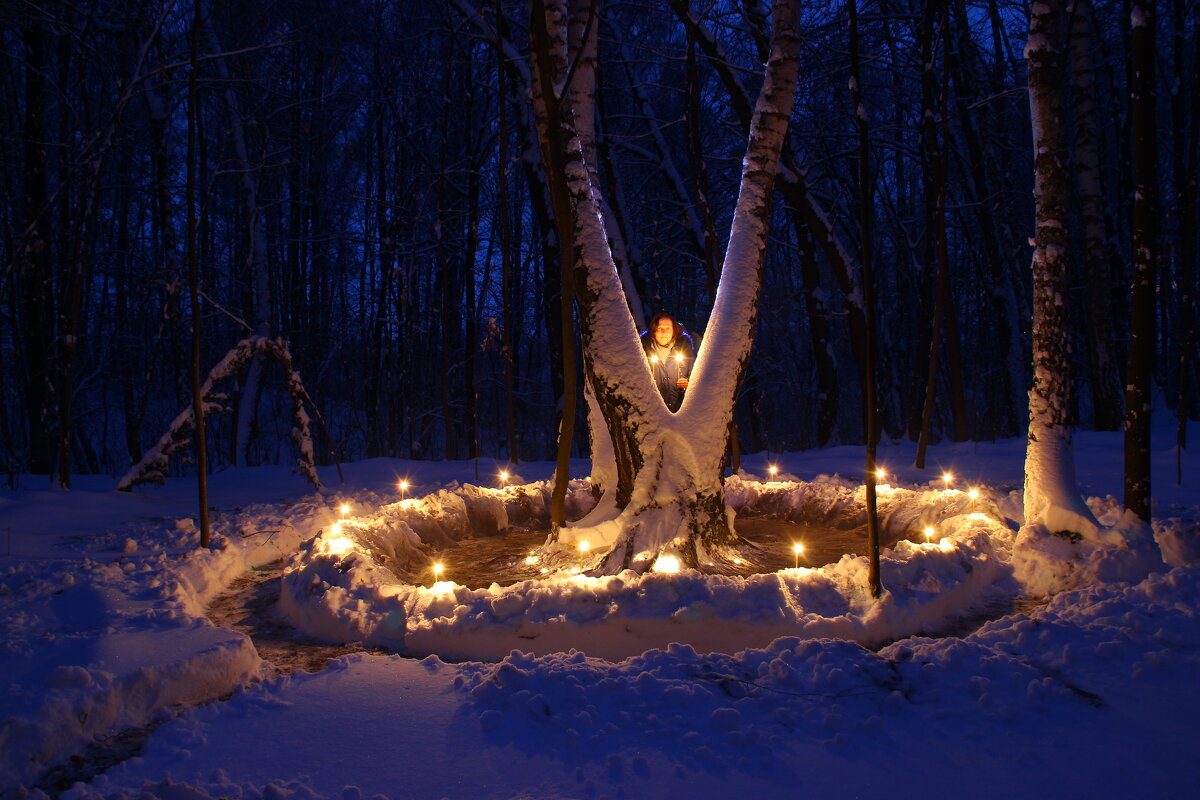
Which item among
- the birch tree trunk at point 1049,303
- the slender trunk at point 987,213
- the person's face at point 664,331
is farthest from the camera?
the slender trunk at point 987,213

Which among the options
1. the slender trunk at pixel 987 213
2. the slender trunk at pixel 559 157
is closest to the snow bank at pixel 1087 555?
the slender trunk at pixel 559 157

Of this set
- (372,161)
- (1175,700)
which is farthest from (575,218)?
(372,161)

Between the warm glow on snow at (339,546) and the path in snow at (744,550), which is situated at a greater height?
the warm glow on snow at (339,546)

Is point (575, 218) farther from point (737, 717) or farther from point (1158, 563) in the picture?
point (1158, 563)

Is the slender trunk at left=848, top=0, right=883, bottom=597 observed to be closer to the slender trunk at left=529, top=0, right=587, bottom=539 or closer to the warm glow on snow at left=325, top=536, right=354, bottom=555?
the slender trunk at left=529, top=0, right=587, bottom=539

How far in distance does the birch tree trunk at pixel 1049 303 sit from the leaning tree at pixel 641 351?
1847mm

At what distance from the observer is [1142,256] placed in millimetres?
4965

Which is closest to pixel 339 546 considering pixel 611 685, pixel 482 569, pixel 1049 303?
pixel 482 569

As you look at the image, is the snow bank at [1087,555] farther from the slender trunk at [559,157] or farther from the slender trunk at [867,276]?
the slender trunk at [559,157]

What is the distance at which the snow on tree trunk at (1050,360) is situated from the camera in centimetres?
507

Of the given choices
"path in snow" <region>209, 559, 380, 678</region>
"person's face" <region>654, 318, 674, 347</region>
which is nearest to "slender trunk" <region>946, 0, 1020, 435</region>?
"person's face" <region>654, 318, 674, 347</region>

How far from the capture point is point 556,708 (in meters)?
2.81

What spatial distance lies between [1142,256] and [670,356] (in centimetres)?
391

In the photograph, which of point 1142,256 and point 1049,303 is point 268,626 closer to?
point 1049,303
